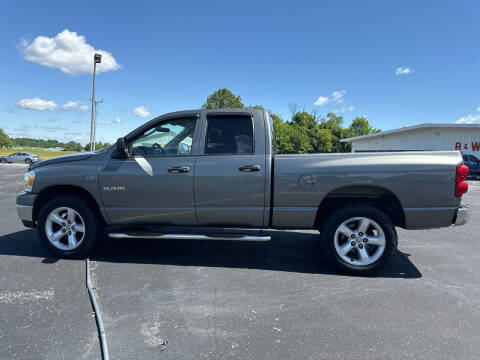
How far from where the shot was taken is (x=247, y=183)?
3660mm

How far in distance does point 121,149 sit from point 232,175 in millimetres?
1412

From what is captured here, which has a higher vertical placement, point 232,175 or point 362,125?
point 362,125

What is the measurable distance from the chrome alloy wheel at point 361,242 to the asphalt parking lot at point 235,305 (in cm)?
23

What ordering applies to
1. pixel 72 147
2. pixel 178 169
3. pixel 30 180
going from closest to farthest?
pixel 178 169 → pixel 30 180 → pixel 72 147

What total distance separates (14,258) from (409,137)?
2606 centimetres

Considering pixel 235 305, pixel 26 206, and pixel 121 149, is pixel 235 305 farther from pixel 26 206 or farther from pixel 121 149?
pixel 26 206

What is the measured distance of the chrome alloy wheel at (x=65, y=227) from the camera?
13.1 feet

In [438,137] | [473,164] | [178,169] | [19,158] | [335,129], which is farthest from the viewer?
[335,129]

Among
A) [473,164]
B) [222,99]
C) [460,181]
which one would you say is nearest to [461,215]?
[460,181]

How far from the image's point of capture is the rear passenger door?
12.0ft

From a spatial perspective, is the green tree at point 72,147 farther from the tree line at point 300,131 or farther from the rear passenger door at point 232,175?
the rear passenger door at point 232,175

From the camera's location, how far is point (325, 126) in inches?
2662

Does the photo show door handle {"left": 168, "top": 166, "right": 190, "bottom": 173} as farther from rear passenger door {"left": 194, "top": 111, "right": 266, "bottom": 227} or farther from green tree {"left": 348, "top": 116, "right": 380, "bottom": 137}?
green tree {"left": 348, "top": 116, "right": 380, "bottom": 137}

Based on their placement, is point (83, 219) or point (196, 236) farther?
point (83, 219)
